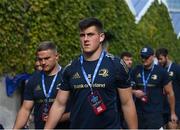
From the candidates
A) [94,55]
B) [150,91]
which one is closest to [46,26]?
[150,91]

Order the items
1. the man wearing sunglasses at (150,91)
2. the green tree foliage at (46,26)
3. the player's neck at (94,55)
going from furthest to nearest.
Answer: the green tree foliage at (46,26) < the man wearing sunglasses at (150,91) < the player's neck at (94,55)

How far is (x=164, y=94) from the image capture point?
10922mm

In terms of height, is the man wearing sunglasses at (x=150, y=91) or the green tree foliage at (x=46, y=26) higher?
the green tree foliage at (x=46, y=26)

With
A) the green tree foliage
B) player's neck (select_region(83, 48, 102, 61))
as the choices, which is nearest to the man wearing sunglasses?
the green tree foliage

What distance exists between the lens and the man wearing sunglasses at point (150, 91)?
34.1ft

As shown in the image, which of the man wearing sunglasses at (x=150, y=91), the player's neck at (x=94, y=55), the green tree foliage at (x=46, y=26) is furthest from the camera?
the green tree foliage at (x=46, y=26)

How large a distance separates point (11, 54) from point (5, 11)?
0.86 metres

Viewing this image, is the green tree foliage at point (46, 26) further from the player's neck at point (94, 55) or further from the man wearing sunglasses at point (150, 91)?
the player's neck at point (94, 55)

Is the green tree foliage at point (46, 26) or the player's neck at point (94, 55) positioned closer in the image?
the player's neck at point (94, 55)

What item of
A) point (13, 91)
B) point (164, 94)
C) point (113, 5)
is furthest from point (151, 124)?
point (113, 5)

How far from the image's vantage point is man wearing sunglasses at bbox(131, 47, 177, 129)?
10.4m

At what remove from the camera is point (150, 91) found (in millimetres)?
10477

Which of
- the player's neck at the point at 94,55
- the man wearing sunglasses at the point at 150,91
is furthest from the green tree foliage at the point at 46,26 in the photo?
the player's neck at the point at 94,55

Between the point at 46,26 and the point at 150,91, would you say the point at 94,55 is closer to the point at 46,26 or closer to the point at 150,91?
the point at 150,91
